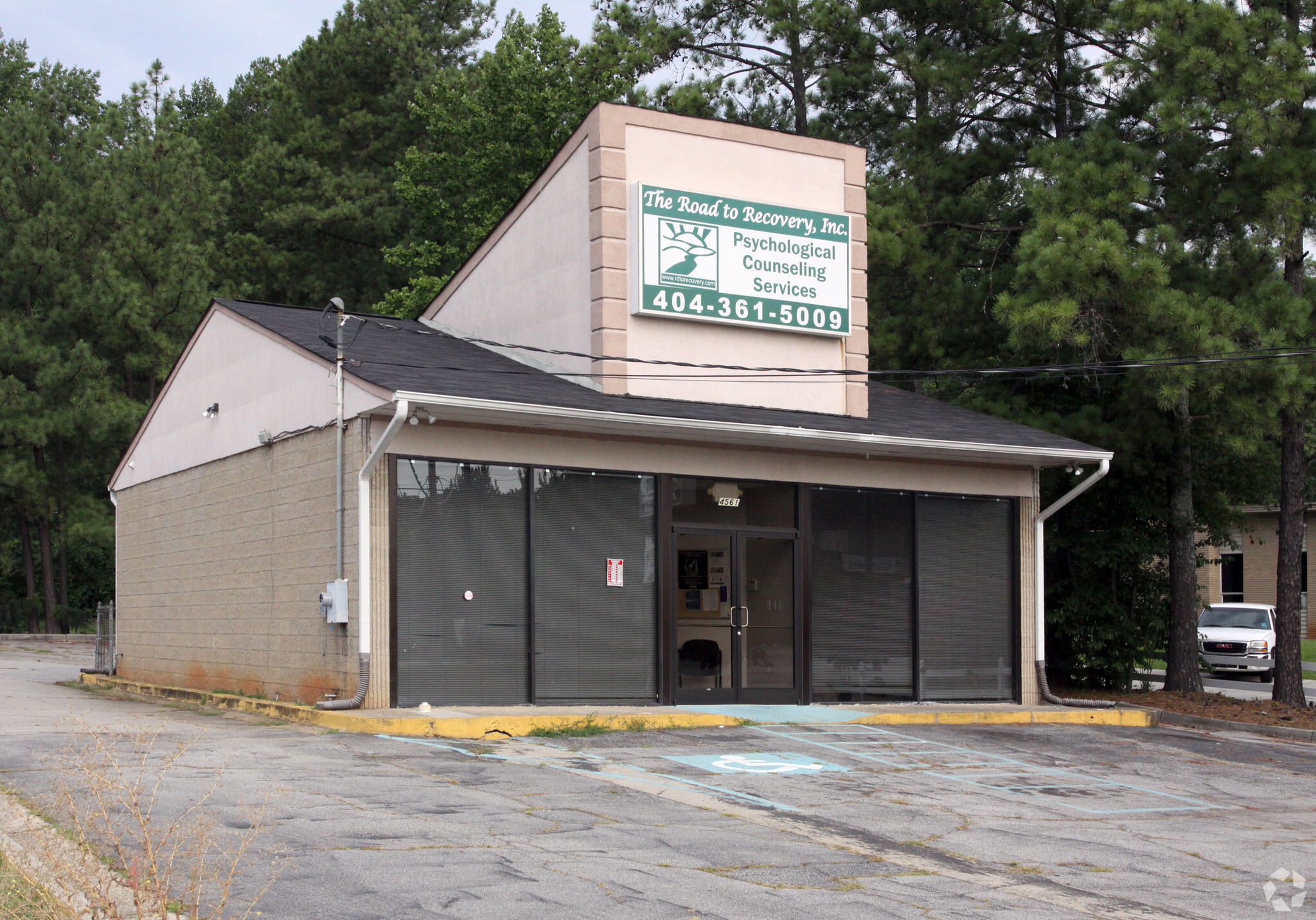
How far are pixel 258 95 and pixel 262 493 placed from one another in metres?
45.2

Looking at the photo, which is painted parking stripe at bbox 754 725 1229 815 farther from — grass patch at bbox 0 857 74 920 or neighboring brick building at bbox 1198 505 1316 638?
neighboring brick building at bbox 1198 505 1316 638

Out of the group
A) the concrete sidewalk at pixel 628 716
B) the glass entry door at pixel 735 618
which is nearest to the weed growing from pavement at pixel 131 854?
the concrete sidewalk at pixel 628 716

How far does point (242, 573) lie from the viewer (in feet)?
57.4

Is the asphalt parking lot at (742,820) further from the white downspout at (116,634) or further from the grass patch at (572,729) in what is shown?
the white downspout at (116,634)

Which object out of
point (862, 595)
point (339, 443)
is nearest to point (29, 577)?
point (339, 443)

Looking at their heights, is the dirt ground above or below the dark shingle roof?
below

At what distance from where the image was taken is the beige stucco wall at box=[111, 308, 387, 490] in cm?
1571

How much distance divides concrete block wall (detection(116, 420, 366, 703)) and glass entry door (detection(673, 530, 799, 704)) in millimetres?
4327

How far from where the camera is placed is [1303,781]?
13703 mm

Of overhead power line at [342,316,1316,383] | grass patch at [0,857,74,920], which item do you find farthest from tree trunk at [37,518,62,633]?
grass patch at [0,857,74,920]

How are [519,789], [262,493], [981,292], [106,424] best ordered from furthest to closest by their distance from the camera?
[106,424]
[981,292]
[262,493]
[519,789]

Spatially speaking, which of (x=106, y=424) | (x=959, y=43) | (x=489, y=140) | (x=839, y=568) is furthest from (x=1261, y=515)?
(x=106, y=424)

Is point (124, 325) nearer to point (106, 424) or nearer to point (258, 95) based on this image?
point (106, 424)

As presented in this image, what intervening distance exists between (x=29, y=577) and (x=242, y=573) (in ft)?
83.9
